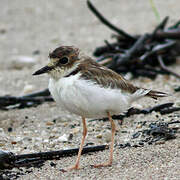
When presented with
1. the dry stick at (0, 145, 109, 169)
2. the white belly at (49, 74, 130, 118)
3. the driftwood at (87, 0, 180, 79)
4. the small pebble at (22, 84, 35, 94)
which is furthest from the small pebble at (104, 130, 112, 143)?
the small pebble at (22, 84, 35, 94)

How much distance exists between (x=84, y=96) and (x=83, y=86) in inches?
3.0

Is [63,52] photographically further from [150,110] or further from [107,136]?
[150,110]

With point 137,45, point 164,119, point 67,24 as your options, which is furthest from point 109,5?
point 164,119

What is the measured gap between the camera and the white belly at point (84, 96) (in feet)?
10.8

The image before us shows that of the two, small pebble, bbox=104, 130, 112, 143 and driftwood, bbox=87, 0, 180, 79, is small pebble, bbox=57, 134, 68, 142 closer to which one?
small pebble, bbox=104, 130, 112, 143

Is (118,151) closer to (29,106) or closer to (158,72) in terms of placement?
(29,106)

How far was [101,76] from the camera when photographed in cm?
350

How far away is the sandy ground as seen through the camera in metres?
3.54

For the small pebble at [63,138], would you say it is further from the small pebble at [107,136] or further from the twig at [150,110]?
the twig at [150,110]

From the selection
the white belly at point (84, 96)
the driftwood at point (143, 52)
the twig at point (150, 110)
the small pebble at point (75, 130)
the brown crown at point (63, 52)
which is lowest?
the small pebble at point (75, 130)

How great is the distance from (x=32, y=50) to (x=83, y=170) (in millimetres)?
4608

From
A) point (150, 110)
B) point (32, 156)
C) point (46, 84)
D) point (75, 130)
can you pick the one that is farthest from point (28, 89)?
point (32, 156)

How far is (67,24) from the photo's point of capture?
9.16m

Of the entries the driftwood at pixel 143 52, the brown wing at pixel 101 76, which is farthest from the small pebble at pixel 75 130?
the driftwood at pixel 143 52
